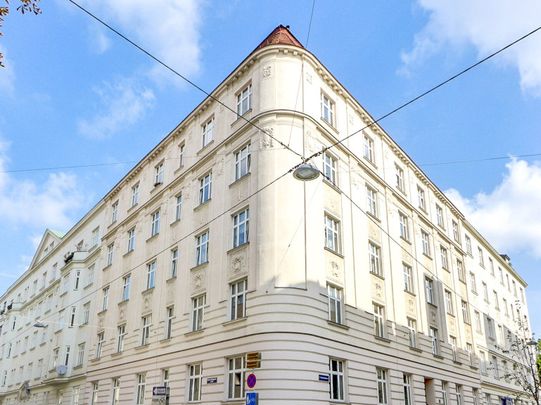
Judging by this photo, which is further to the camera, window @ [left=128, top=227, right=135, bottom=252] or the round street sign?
window @ [left=128, top=227, right=135, bottom=252]

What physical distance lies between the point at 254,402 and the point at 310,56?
15.2m

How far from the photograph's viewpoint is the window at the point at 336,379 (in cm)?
1928

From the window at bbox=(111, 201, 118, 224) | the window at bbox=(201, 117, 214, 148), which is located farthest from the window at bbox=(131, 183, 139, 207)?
the window at bbox=(201, 117, 214, 148)

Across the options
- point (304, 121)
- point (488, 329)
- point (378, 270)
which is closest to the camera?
point (304, 121)

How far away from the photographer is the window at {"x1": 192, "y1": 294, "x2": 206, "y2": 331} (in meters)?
22.3

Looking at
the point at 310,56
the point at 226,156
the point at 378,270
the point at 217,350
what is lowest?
the point at 217,350

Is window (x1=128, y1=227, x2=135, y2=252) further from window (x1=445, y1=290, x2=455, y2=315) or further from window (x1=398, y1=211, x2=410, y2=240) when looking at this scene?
window (x1=445, y1=290, x2=455, y2=315)

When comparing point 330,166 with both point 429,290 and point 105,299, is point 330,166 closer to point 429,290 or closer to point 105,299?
point 429,290

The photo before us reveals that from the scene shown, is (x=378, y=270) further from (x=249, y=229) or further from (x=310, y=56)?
(x=310, y=56)

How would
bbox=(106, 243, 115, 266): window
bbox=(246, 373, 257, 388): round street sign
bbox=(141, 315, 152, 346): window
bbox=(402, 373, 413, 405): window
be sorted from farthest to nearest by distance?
1. bbox=(106, 243, 115, 266): window
2. bbox=(141, 315, 152, 346): window
3. bbox=(402, 373, 413, 405): window
4. bbox=(246, 373, 257, 388): round street sign

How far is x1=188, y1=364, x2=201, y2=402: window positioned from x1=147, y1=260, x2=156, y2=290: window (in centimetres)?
646

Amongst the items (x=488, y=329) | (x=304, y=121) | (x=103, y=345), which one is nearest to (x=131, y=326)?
(x=103, y=345)

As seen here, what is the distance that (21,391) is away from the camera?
130 ft

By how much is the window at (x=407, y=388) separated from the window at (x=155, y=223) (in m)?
15.0
